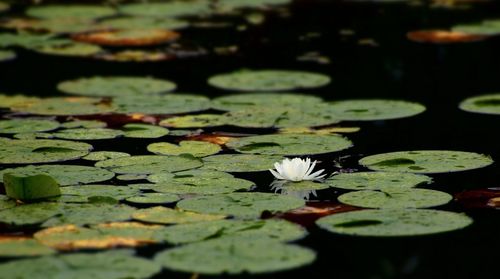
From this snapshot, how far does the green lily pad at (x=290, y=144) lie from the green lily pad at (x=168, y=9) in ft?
9.78

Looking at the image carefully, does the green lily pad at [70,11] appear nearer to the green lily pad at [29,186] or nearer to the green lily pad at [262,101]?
the green lily pad at [262,101]

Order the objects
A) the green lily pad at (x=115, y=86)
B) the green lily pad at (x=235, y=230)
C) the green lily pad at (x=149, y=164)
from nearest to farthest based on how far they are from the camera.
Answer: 1. the green lily pad at (x=235, y=230)
2. the green lily pad at (x=149, y=164)
3. the green lily pad at (x=115, y=86)

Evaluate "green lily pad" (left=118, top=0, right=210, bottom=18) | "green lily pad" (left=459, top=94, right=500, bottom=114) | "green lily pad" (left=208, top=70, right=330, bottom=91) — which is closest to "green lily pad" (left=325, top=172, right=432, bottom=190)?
"green lily pad" (left=459, top=94, right=500, bottom=114)

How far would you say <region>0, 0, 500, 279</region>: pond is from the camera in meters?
2.79

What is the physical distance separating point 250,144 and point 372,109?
0.75 metres

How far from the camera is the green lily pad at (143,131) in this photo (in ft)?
13.3

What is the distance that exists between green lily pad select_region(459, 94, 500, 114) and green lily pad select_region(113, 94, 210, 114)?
3.36 feet

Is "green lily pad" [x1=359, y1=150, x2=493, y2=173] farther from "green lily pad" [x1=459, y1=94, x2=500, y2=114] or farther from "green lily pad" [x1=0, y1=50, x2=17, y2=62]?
"green lily pad" [x1=0, y1=50, x2=17, y2=62]

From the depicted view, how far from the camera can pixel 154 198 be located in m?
3.21

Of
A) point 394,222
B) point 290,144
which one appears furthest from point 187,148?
point 394,222

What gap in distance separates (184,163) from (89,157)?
0.33m

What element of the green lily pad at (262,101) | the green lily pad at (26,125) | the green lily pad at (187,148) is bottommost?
the green lily pad at (187,148)

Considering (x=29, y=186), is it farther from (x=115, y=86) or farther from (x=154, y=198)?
(x=115, y=86)

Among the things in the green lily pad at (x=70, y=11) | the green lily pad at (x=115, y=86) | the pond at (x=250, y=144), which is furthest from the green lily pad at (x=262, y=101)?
the green lily pad at (x=70, y=11)
